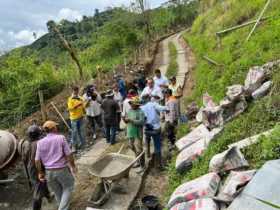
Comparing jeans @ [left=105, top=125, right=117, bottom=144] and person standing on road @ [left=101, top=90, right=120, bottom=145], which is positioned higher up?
person standing on road @ [left=101, top=90, right=120, bottom=145]

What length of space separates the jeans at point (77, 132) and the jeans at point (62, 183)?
13.0ft

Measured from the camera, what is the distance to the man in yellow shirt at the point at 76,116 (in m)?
11.4

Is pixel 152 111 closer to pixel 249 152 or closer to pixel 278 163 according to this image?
pixel 249 152

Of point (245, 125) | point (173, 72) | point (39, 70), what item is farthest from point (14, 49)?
point (245, 125)

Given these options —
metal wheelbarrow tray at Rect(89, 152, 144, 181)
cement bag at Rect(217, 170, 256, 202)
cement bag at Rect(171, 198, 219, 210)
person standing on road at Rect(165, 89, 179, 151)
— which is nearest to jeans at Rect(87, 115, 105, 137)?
person standing on road at Rect(165, 89, 179, 151)

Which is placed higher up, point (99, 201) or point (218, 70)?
point (218, 70)

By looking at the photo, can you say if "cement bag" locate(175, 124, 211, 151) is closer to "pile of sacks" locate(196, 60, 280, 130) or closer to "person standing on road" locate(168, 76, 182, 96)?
"pile of sacks" locate(196, 60, 280, 130)

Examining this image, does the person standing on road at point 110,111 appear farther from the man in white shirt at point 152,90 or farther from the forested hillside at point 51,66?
the forested hillside at point 51,66

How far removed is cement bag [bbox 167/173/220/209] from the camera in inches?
238

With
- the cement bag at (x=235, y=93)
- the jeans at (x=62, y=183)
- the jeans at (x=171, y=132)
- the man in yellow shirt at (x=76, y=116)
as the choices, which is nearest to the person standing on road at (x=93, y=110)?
the man in yellow shirt at (x=76, y=116)

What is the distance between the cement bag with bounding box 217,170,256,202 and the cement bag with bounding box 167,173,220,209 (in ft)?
0.73

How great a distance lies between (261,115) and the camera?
795 cm

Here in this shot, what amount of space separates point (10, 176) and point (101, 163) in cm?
282

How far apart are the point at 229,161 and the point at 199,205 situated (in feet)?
3.89
